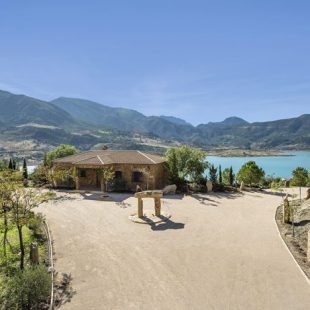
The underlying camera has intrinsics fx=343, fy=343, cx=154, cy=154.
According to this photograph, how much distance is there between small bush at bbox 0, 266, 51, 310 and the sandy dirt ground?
969 mm

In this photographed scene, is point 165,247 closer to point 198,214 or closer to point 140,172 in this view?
point 198,214

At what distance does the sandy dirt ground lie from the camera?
11.0 metres

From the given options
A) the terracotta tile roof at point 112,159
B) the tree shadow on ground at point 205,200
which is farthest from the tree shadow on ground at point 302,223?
the terracotta tile roof at point 112,159

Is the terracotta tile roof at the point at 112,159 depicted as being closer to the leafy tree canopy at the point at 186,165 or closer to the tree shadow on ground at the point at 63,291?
the leafy tree canopy at the point at 186,165

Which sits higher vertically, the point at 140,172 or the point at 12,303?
the point at 140,172

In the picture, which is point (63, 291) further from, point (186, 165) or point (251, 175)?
point (251, 175)

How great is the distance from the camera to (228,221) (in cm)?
2075

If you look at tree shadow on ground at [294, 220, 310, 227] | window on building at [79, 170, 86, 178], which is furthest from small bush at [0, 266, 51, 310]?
window on building at [79, 170, 86, 178]

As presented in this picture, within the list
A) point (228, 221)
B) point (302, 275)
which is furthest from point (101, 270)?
point (228, 221)

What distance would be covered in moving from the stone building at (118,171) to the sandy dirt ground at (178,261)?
8.17 meters

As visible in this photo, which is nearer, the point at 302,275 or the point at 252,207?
the point at 302,275

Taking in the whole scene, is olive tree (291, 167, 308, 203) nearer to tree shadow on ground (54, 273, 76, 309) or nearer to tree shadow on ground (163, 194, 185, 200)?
tree shadow on ground (163, 194, 185, 200)

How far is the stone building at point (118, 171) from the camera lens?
31859mm

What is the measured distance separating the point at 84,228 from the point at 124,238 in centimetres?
302
